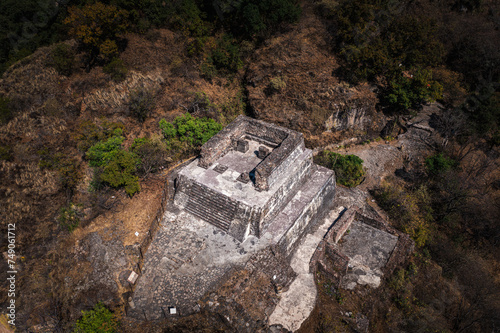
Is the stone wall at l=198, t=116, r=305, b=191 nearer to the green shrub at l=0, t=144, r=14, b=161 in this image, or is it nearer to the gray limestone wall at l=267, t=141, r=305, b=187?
the gray limestone wall at l=267, t=141, r=305, b=187

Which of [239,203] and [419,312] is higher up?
[239,203]

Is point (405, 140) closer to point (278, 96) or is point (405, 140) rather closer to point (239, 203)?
point (278, 96)

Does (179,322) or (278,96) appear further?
(278,96)

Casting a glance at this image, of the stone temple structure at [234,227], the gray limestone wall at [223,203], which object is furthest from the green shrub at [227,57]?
the gray limestone wall at [223,203]

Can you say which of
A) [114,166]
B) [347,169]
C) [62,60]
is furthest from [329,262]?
[62,60]

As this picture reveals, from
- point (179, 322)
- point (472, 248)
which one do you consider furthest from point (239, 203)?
point (472, 248)

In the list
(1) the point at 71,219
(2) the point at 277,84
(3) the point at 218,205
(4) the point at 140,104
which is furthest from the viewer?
(2) the point at 277,84

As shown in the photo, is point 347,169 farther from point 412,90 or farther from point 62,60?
point 62,60
